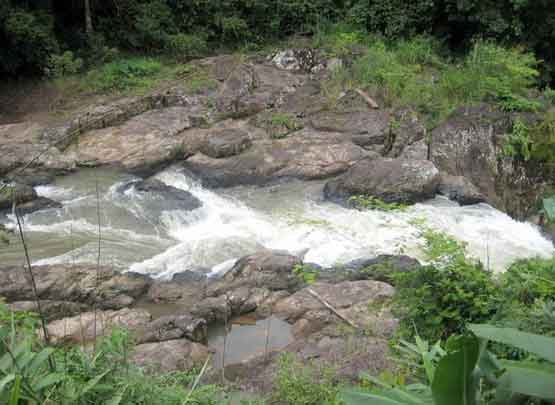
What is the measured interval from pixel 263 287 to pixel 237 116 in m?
6.09

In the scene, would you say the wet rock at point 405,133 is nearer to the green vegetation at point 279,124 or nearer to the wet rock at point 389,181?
the wet rock at point 389,181

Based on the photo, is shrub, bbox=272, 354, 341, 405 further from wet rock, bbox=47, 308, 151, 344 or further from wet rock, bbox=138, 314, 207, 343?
wet rock, bbox=47, 308, 151, 344

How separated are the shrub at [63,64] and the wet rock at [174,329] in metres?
8.53

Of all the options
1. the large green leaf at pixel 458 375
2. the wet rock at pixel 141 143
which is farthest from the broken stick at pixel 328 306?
the wet rock at pixel 141 143

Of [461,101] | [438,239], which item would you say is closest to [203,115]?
[461,101]

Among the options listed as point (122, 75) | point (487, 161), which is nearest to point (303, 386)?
point (487, 161)

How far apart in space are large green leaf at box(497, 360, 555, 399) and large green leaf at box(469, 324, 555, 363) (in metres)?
0.09

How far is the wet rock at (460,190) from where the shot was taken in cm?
970

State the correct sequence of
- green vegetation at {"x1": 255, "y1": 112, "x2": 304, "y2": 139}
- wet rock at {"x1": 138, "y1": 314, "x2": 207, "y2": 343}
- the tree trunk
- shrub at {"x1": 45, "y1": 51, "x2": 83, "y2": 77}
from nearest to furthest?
wet rock at {"x1": 138, "y1": 314, "x2": 207, "y2": 343}, green vegetation at {"x1": 255, "y1": 112, "x2": 304, "y2": 139}, shrub at {"x1": 45, "y1": 51, "x2": 83, "y2": 77}, the tree trunk

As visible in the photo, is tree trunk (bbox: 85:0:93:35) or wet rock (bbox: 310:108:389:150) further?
tree trunk (bbox: 85:0:93:35)

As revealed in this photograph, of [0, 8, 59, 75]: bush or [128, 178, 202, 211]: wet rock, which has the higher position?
[0, 8, 59, 75]: bush

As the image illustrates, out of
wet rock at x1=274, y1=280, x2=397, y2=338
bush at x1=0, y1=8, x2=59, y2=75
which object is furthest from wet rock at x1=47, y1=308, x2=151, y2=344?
bush at x1=0, y1=8, x2=59, y2=75

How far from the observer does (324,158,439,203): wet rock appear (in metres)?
9.49

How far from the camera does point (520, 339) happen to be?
1.77 meters
